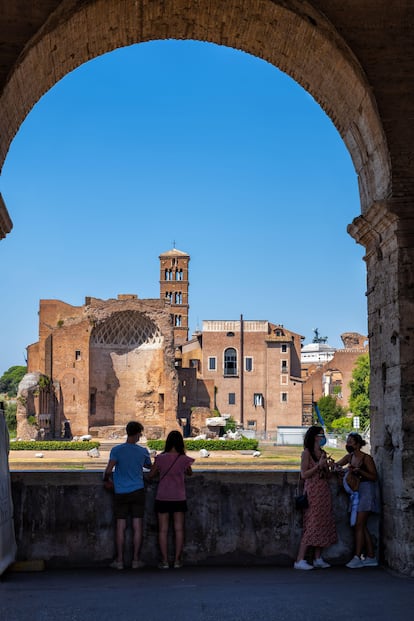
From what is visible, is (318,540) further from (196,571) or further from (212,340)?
(212,340)

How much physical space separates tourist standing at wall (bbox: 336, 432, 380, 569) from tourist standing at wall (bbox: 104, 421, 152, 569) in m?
1.80

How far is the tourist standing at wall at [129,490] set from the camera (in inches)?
249

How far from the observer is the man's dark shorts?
20.8ft

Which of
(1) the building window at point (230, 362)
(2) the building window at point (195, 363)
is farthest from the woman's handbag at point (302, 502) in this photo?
(1) the building window at point (230, 362)

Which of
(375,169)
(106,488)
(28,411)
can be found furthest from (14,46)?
(28,411)

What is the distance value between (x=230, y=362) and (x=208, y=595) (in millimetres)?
54520

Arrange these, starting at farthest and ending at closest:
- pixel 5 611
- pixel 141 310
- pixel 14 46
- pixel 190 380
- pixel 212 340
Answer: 1. pixel 212 340
2. pixel 190 380
3. pixel 141 310
4. pixel 14 46
5. pixel 5 611

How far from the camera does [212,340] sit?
6006cm

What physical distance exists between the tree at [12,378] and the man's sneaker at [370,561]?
9853 centimetres

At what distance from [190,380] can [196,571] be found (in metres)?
47.6

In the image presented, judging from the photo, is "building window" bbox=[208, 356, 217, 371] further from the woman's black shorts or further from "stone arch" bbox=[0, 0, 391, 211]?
the woman's black shorts

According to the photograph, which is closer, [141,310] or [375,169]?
[375,169]

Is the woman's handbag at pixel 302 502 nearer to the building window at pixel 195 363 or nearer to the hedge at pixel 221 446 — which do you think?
the hedge at pixel 221 446

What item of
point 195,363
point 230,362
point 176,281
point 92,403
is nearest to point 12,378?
point 176,281
